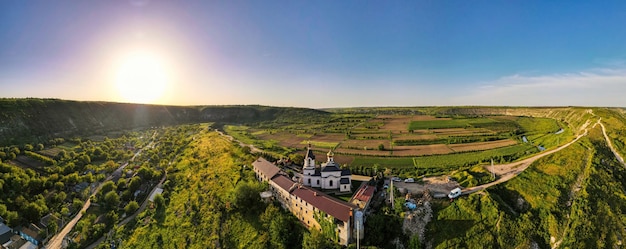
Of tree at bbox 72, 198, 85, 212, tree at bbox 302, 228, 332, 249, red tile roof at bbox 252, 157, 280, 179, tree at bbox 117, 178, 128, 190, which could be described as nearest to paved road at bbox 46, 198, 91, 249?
tree at bbox 72, 198, 85, 212

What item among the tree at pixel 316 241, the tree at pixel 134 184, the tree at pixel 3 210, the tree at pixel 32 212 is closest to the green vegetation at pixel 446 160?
the tree at pixel 316 241

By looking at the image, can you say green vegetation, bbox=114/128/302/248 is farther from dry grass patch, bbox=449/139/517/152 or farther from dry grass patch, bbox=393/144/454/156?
dry grass patch, bbox=449/139/517/152

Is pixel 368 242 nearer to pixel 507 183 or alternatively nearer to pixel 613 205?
pixel 507 183

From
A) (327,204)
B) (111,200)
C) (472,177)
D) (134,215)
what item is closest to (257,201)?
(327,204)

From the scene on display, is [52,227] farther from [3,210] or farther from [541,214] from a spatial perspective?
[541,214]

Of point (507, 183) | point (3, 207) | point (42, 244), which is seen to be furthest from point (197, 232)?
point (507, 183)

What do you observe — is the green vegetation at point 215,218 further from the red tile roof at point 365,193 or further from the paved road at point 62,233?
the red tile roof at point 365,193
